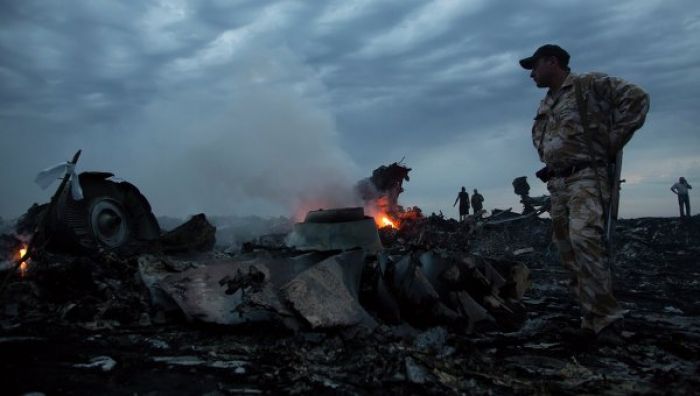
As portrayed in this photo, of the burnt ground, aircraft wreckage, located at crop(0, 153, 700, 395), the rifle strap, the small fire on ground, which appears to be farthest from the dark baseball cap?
the small fire on ground

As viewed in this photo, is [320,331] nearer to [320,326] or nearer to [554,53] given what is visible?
[320,326]

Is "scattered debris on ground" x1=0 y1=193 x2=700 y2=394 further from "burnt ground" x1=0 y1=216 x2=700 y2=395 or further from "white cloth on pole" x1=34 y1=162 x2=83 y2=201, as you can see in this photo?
"white cloth on pole" x1=34 y1=162 x2=83 y2=201

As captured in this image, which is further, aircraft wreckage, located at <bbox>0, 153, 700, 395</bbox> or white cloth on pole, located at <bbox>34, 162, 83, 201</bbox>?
white cloth on pole, located at <bbox>34, 162, 83, 201</bbox>

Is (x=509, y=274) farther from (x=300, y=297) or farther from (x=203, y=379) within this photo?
(x=203, y=379)

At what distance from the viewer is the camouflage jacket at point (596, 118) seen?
13.4ft

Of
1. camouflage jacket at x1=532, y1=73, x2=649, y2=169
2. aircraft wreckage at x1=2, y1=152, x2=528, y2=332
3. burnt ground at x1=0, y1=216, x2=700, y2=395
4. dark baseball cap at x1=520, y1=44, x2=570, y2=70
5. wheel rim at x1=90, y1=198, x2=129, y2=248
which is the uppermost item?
dark baseball cap at x1=520, y1=44, x2=570, y2=70

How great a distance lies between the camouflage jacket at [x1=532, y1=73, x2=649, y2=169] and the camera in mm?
4082

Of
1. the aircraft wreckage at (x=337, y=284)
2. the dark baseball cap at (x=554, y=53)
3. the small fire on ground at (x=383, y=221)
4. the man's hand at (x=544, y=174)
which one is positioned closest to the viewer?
the aircraft wreckage at (x=337, y=284)

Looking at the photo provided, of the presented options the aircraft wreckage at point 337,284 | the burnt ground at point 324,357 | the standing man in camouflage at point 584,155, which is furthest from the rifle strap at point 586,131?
the aircraft wreckage at point 337,284

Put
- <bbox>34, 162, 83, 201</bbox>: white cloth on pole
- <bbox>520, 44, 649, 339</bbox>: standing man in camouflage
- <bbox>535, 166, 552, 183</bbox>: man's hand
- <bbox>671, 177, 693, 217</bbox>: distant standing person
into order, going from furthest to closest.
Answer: <bbox>671, 177, 693, 217</bbox>: distant standing person → <bbox>535, 166, 552, 183</bbox>: man's hand → <bbox>34, 162, 83, 201</bbox>: white cloth on pole → <bbox>520, 44, 649, 339</bbox>: standing man in camouflage

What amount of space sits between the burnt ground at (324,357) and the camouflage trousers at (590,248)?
25cm

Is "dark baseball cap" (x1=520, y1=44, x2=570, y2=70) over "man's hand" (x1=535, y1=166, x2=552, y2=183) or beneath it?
over

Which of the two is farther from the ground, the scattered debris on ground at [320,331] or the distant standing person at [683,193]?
the distant standing person at [683,193]

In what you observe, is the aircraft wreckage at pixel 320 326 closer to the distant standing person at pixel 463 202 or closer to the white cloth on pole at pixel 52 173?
the white cloth on pole at pixel 52 173
